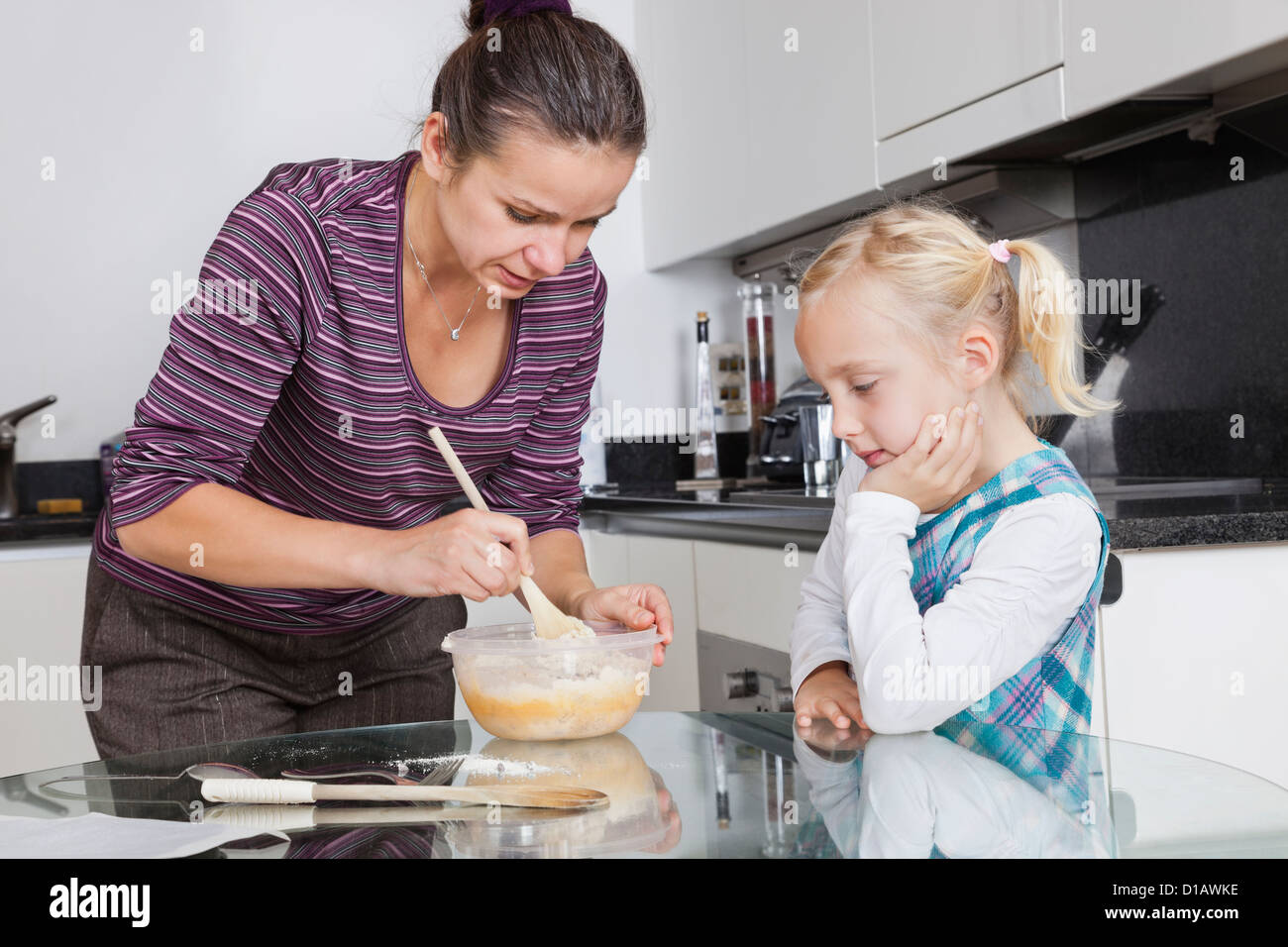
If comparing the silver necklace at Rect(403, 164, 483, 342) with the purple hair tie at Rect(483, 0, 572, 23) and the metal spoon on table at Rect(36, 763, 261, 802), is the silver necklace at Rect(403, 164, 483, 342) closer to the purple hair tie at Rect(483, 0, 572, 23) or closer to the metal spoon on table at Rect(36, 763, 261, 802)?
the purple hair tie at Rect(483, 0, 572, 23)

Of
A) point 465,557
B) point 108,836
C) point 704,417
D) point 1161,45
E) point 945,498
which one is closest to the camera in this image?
point 108,836

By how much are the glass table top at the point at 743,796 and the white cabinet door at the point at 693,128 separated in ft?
6.27

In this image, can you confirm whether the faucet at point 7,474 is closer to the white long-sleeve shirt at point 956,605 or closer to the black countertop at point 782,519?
the black countertop at point 782,519

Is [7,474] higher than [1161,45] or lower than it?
lower

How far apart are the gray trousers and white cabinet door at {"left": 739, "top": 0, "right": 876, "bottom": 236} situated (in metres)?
1.23

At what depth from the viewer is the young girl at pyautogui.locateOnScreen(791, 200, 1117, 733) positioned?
3.63 feet

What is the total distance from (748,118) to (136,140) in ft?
4.60

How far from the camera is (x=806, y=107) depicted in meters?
2.43

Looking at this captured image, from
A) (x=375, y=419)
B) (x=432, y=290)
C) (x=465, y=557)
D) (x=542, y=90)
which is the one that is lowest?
(x=465, y=557)

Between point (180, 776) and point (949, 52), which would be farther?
point (949, 52)

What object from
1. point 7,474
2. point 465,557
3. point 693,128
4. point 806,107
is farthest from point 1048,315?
point 7,474

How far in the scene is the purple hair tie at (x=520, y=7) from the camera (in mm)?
1214

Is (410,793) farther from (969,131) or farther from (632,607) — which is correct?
(969,131)
